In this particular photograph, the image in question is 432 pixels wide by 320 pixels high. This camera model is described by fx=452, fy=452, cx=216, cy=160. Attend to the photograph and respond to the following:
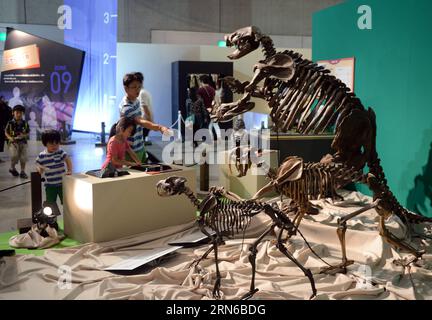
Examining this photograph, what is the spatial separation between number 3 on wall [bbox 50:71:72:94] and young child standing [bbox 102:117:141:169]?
4122 mm

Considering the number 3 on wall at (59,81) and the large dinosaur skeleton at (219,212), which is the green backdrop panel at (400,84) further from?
the number 3 on wall at (59,81)

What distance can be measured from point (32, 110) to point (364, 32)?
596 cm

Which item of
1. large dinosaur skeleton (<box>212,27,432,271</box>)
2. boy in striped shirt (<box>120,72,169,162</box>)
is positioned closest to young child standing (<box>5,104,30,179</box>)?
boy in striped shirt (<box>120,72,169,162</box>)

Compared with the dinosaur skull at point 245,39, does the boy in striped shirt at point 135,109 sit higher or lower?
lower

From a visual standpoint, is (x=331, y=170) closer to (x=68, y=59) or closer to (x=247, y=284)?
(x=247, y=284)

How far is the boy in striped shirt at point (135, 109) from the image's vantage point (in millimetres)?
4898

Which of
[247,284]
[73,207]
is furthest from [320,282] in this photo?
[73,207]

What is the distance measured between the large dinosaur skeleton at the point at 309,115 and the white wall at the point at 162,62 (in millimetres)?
9118

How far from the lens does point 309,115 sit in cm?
363

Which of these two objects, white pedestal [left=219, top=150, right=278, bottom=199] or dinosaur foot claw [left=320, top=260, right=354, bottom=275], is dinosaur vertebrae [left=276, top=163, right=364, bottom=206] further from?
white pedestal [left=219, top=150, right=278, bottom=199]

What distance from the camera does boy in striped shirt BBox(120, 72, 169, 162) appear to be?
490 cm

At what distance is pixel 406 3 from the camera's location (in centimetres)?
511

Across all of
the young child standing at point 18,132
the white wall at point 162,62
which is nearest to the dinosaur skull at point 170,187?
the young child standing at point 18,132

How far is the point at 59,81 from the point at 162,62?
4.78 metres
